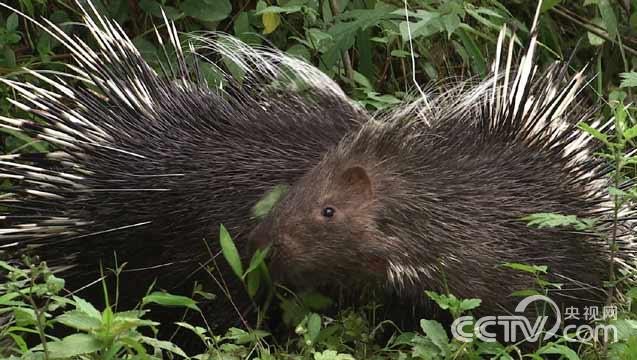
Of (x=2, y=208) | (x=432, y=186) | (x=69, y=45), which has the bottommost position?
(x=2, y=208)

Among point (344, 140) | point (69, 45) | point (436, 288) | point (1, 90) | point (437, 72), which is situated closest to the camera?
point (436, 288)

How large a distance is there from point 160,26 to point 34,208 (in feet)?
4.29

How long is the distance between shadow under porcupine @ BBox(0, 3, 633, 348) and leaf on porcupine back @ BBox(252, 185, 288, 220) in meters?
0.02

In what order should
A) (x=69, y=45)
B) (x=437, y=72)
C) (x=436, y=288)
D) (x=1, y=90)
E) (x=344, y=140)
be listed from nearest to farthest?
(x=436, y=288) → (x=344, y=140) → (x=69, y=45) → (x=1, y=90) → (x=437, y=72)

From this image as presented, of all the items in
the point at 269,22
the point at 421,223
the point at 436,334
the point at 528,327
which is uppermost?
the point at 269,22

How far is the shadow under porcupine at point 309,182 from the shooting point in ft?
8.68

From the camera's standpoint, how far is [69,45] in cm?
322

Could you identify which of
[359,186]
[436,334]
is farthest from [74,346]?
[359,186]

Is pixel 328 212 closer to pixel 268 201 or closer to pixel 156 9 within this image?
pixel 268 201

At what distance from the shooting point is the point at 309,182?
2.70 meters

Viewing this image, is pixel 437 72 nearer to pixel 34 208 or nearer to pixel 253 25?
pixel 253 25

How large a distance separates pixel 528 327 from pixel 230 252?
71 centimetres

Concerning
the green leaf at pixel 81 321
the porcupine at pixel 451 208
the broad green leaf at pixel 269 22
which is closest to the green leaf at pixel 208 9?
the broad green leaf at pixel 269 22

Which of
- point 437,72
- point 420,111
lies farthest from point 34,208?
point 437,72
